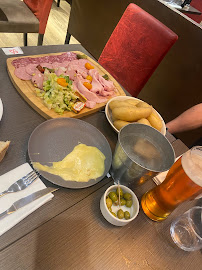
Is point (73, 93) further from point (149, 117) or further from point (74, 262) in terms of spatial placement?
point (74, 262)

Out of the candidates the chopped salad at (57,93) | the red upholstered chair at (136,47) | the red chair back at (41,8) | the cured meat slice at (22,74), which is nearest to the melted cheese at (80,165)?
the chopped salad at (57,93)

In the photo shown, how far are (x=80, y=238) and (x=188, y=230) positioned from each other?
0.38m

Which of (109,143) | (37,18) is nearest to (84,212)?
(109,143)

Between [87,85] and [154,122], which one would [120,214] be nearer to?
[154,122]

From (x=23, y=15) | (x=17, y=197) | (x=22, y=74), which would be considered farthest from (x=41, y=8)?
(x=17, y=197)

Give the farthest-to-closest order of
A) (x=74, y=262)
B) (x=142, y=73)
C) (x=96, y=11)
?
(x=96, y=11) < (x=142, y=73) < (x=74, y=262)

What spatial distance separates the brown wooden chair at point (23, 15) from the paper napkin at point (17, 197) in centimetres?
184

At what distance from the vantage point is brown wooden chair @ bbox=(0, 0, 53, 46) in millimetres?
2018

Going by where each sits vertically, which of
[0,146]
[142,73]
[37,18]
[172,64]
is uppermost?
[0,146]

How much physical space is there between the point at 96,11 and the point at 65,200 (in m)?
2.67

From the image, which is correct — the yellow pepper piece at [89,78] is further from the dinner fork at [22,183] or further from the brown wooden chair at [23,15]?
the brown wooden chair at [23,15]

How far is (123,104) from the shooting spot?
0.97m

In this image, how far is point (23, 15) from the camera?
82.4 inches

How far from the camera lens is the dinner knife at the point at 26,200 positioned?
0.59 metres
